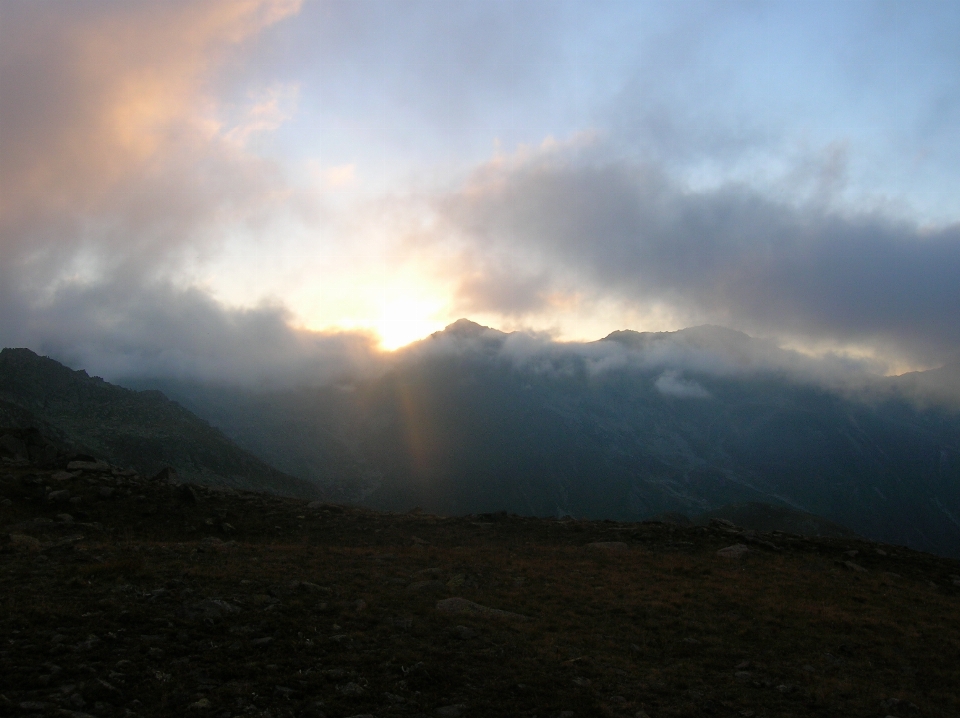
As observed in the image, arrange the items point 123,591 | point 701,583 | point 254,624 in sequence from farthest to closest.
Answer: point 701,583, point 123,591, point 254,624

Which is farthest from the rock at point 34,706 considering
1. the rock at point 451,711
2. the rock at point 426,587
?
the rock at point 426,587

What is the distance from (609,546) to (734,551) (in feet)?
24.7

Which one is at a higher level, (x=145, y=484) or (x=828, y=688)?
(x=145, y=484)

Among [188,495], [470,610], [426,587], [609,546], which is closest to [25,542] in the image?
[188,495]

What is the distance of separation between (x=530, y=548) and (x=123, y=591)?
2254cm

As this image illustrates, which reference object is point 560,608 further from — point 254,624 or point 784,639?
point 254,624

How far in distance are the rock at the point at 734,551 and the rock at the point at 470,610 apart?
59.9 ft

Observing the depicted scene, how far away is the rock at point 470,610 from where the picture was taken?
20564 millimetres

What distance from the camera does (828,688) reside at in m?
17.0

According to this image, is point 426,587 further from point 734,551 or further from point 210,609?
point 734,551

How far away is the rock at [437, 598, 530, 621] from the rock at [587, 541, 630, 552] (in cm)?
1461

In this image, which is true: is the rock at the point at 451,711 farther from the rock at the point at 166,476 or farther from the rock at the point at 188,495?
the rock at the point at 166,476

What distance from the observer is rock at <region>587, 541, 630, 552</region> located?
113 feet

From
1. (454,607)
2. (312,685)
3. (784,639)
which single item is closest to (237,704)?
(312,685)
